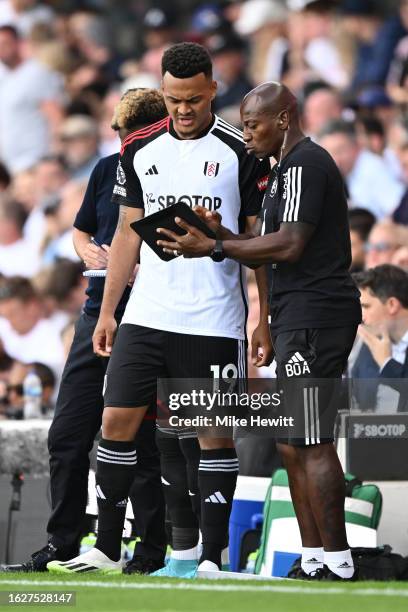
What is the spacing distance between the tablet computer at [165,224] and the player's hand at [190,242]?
0.06 feet

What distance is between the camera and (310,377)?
5.67 meters

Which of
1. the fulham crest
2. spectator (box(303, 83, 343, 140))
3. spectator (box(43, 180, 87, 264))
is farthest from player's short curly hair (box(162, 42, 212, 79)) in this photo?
spectator (box(43, 180, 87, 264))

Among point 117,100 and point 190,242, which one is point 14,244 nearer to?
point 117,100

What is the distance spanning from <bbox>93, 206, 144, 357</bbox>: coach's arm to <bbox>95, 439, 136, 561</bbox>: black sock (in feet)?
1.36

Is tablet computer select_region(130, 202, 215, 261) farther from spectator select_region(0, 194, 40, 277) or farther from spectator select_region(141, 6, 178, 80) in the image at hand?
spectator select_region(141, 6, 178, 80)

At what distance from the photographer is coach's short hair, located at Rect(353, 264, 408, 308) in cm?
821

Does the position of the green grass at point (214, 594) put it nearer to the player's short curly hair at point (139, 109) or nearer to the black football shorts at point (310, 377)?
the black football shorts at point (310, 377)

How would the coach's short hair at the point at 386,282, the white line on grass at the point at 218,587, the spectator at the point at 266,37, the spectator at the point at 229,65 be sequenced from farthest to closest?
the spectator at the point at 266,37 → the spectator at the point at 229,65 → the coach's short hair at the point at 386,282 → the white line on grass at the point at 218,587

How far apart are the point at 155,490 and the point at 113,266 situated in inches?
42.3

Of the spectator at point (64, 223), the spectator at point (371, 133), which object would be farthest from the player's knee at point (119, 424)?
the spectator at point (64, 223)

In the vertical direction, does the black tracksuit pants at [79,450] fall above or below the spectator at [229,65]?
below

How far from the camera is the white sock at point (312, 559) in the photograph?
578cm

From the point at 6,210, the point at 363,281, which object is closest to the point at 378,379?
the point at 363,281

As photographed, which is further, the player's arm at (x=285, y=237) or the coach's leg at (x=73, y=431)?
the coach's leg at (x=73, y=431)
